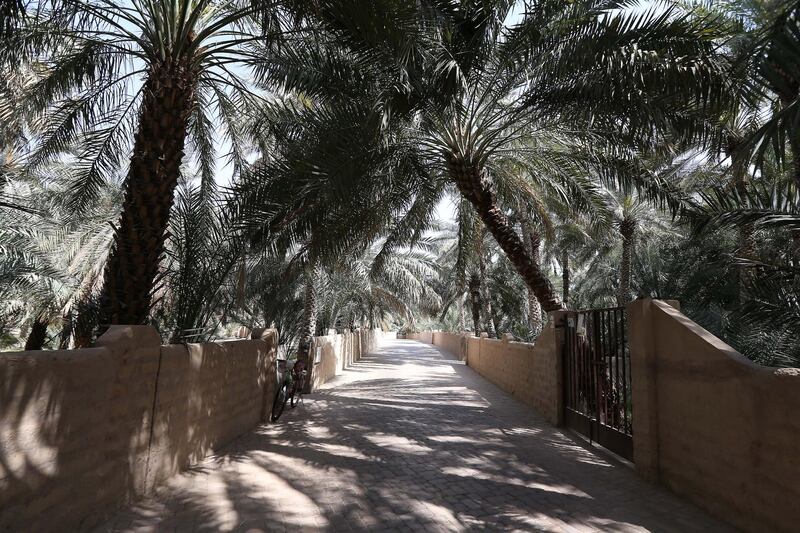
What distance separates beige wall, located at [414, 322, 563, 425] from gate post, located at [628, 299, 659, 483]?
292cm

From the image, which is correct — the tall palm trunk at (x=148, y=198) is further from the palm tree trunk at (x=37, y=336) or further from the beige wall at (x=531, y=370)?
the beige wall at (x=531, y=370)

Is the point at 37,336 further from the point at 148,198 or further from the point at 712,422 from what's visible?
the point at 712,422

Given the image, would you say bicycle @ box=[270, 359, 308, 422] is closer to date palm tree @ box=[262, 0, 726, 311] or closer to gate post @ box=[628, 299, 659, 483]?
date palm tree @ box=[262, 0, 726, 311]

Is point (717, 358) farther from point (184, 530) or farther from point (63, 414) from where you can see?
point (63, 414)

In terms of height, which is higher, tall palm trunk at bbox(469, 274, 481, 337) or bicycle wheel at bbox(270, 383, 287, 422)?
tall palm trunk at bbox(469, 274, 481, 337)

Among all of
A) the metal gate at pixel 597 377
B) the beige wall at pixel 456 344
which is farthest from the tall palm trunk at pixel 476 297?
the metal gate at pixel 597 377

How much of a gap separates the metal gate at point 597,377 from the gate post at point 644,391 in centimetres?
48

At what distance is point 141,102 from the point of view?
23.9 feet

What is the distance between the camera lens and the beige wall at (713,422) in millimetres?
3621

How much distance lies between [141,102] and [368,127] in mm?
3507

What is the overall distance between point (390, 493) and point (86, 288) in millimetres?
8321

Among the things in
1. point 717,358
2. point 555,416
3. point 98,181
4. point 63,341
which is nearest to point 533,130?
point 555,416

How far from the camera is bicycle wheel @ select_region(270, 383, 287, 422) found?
8.69 metres

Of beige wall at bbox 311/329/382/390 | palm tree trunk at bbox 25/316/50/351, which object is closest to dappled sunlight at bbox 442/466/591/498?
beige wall at bbox 311/329/382/390
